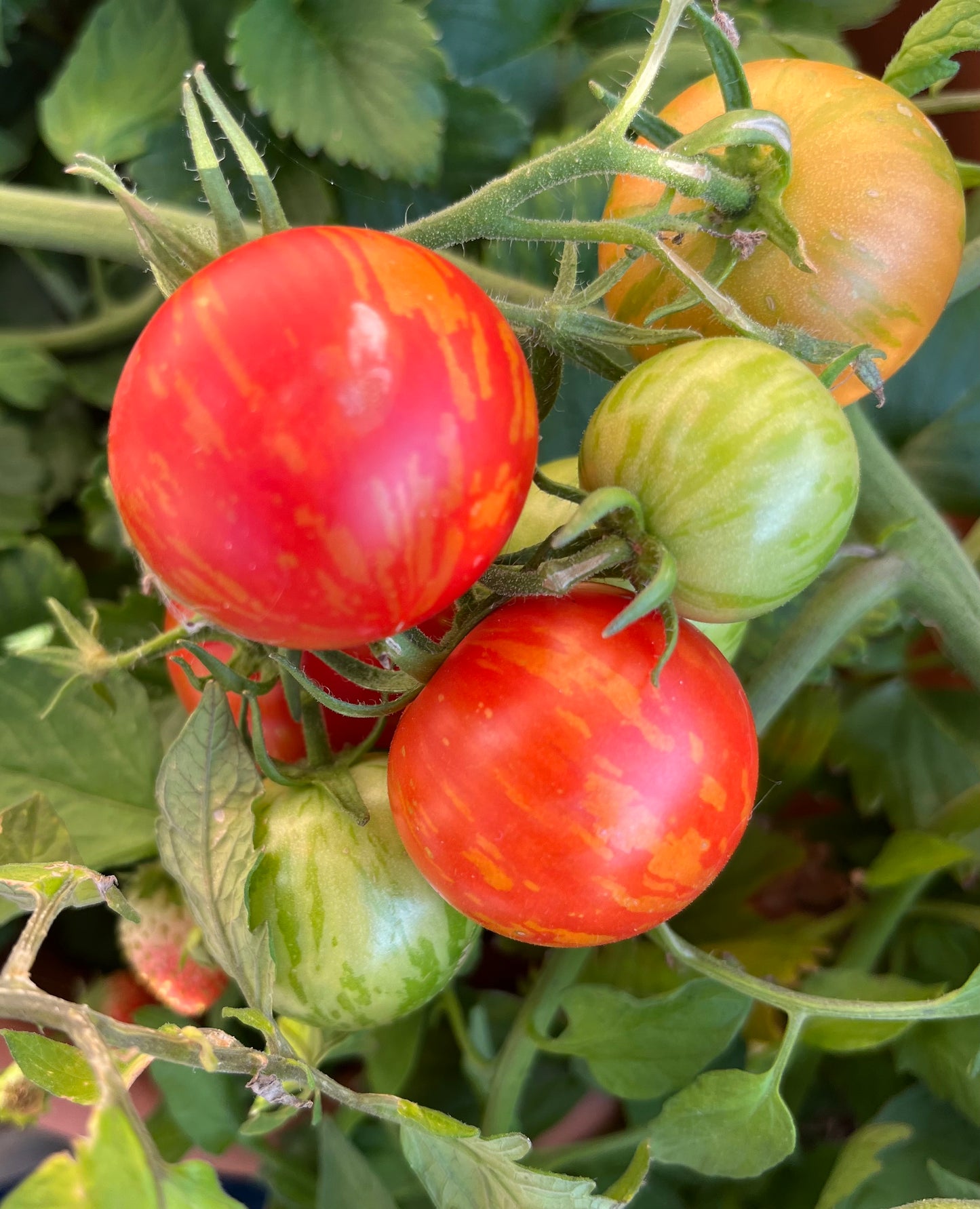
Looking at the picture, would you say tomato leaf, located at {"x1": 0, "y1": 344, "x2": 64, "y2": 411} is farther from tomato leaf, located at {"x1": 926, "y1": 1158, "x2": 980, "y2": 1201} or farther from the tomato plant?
tomato leaf, located at {"x1": 926, "y1": 1158, "x2": 980, "y2": 1201}

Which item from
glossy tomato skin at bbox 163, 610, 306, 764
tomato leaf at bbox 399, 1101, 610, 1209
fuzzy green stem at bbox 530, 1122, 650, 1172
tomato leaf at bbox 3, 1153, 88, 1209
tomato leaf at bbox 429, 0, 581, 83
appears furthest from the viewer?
tomato leaf at bbox 429, 0, 581, 83

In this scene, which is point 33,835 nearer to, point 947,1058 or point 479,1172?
point 479,1172

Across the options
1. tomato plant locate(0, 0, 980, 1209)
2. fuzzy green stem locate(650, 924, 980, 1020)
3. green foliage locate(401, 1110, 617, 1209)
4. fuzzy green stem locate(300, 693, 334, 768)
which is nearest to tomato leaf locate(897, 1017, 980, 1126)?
tomato plant locate(0, 0, 980, 1209)

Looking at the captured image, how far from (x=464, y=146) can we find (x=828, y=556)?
19.0 inches

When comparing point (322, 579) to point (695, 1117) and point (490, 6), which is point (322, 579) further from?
point (490, 6)

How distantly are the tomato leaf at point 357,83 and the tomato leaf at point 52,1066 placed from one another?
1.63ft

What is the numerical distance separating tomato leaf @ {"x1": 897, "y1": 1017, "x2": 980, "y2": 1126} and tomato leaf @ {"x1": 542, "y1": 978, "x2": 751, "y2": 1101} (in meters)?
0.14

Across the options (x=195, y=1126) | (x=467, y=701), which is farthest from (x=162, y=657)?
(x=467, y=701)

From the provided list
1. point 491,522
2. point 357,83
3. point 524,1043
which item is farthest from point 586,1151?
point 357,83

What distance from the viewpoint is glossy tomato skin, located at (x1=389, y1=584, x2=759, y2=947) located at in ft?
1.07

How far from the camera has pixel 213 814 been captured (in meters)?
0.41

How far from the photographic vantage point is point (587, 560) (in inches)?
12.1

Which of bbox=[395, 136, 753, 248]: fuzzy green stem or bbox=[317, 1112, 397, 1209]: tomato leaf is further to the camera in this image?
bbox=[317, 1112, 397, 1209]: tomato leaf

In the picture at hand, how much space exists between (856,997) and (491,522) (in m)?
0.41
